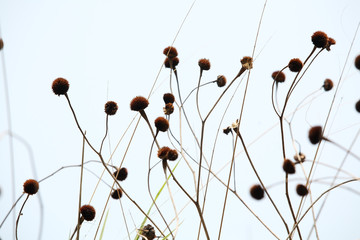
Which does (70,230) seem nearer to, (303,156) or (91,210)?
(91,210)

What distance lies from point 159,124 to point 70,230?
43 centimetres

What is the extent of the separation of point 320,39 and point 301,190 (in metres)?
0.33

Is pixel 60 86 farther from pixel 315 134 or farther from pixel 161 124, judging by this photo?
pixel 315 134

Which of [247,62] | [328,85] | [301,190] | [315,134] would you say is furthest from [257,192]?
[328,85]

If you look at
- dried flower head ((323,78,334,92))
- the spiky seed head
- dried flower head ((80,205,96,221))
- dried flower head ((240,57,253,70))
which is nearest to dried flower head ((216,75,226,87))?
Result: dried flower head ((240,57,253,70))

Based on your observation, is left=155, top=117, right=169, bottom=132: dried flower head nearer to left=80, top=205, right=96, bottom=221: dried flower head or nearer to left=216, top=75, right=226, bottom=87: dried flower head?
left=80, top=205, right=96, bottom=221: dried flower head

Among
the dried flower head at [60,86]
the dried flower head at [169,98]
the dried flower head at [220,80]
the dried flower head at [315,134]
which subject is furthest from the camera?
the dried flower head at [220,80]

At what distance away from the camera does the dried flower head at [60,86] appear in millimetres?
723

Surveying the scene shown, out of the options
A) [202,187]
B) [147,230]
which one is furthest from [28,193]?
[202,187]

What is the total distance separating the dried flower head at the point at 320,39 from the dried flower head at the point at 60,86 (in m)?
0.54

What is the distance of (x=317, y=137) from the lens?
1.99ft

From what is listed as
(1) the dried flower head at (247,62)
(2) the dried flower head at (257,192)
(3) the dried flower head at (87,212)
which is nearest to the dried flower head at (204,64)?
(1) the dried flower head at (247,62)

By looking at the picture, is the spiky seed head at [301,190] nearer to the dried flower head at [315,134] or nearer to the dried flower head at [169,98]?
the dried flower head at [315,134]

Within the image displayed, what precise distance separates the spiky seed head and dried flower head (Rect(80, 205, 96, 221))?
0.43 metres
